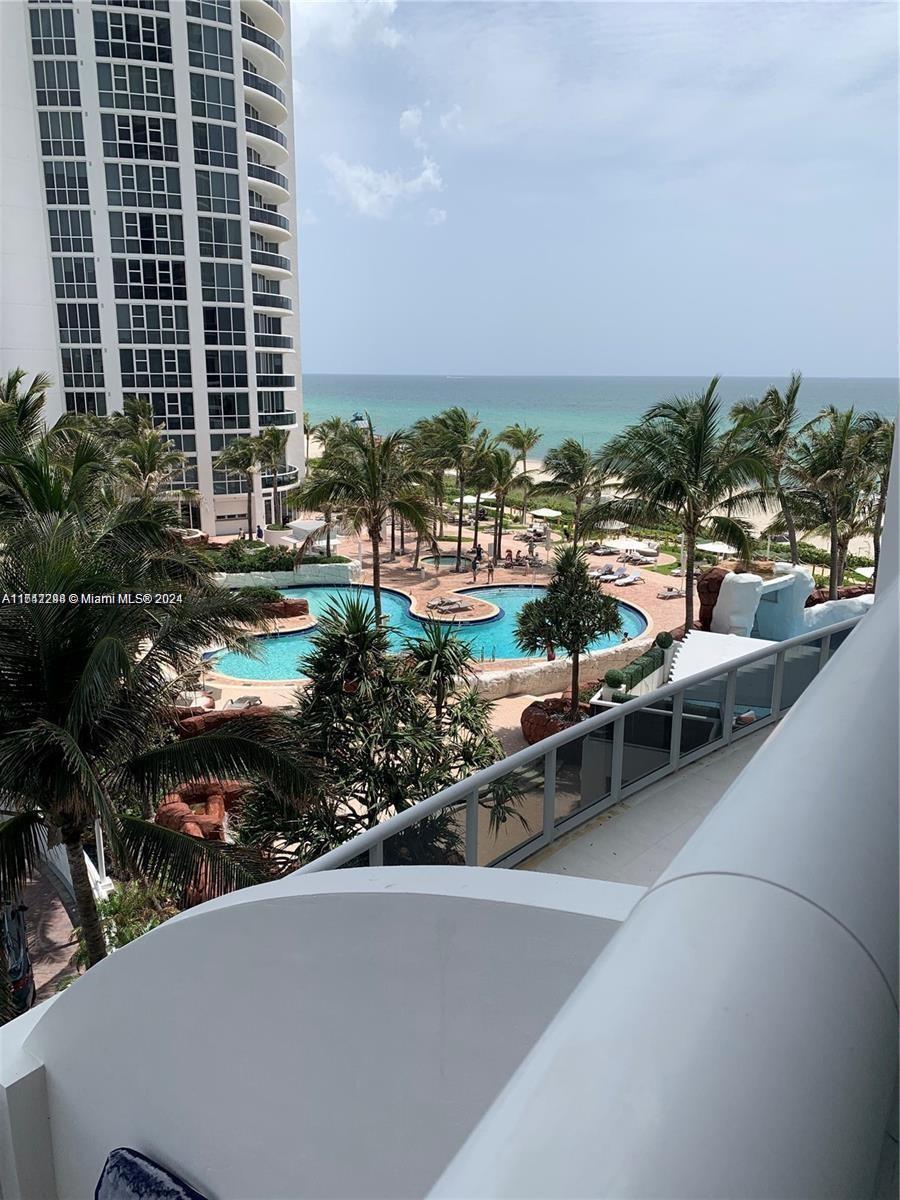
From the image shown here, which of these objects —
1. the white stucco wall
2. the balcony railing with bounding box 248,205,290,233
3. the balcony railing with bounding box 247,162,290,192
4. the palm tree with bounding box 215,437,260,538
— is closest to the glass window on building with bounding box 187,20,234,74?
the balcony railing with bounding box 247,162,290,192

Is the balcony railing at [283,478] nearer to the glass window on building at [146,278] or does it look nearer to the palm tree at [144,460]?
the glass window on building at [146,278]

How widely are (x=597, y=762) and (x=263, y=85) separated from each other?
173ft

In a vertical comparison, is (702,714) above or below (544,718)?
above

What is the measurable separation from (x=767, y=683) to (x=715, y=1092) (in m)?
8.35

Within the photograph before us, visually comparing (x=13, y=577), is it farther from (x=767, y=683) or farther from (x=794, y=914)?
(x=794, y=914)

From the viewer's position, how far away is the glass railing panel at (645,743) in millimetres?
7422

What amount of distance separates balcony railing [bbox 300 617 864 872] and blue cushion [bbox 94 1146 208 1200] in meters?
1.55

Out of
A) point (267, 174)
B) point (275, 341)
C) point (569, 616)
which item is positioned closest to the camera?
point (569, 616)

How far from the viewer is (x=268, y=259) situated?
166 feet

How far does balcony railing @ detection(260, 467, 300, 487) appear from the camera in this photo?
50438 mm

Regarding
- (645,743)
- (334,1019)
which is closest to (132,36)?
(645,743)

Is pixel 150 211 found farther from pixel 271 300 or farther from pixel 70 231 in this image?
pixel 271 300

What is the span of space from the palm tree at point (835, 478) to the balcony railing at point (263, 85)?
117 feet

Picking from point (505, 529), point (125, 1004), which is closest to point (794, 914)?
point (125, 1004)
